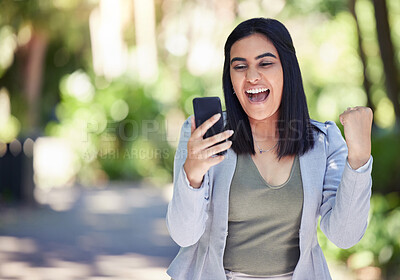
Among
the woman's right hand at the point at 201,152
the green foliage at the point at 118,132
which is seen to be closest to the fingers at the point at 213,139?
the woman's right hand at the point at 201,152

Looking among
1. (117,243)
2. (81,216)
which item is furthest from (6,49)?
(117,243)

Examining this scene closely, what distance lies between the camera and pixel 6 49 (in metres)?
16.5

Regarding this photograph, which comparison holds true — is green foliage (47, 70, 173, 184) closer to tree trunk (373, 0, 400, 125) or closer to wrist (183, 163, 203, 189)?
tree trunk (373, 0, 400, 125)

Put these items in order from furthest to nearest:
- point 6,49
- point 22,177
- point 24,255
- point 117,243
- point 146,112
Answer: point 6,49
point 146,112
point 22,177
point 117,243
point 24,255

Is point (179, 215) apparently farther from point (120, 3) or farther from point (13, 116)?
point (120, 3)

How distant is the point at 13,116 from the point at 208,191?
15.7 m

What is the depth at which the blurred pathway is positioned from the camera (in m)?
6.27

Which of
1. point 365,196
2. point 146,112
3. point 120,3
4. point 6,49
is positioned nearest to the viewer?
point 365,196

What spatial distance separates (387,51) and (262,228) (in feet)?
17.9

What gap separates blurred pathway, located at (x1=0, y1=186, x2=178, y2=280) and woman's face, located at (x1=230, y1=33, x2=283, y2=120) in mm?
4247

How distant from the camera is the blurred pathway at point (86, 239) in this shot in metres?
6.27

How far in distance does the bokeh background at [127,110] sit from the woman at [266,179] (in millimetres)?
3741

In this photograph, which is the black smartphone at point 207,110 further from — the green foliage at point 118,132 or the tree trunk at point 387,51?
the green foliage at point 118,132

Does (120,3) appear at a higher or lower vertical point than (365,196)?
higher
